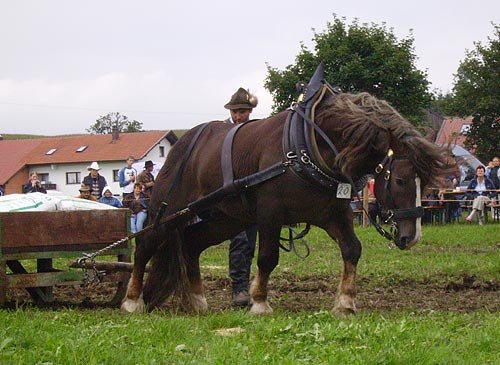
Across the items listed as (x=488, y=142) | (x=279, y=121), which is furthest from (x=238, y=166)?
(x=488, y=142)

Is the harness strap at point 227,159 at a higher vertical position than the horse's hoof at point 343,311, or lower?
higher

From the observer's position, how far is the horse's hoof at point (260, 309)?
6539 millimetres

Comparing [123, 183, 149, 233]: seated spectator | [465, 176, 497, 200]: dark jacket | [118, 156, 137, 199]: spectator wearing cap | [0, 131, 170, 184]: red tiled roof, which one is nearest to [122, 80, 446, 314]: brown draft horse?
[123, 183, 149, 233]: seated spectator

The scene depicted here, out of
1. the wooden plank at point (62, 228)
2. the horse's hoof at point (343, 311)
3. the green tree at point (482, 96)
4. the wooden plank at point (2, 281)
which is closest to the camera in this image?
the horse's hoof at point (343, 311)

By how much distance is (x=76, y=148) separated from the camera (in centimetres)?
6550

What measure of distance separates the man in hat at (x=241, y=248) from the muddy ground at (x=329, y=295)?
19cm

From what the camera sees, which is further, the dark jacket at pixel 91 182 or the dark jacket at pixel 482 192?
the dark jacket at pixel 482 192

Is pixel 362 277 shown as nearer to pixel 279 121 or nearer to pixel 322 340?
pixel 279 121

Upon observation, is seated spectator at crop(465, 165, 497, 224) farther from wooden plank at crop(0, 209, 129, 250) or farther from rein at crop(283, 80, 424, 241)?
rein at crop(283, 80, 424, 241)

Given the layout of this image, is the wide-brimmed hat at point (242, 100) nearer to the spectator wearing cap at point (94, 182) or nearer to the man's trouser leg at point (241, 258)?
the man's trouser leg at point (241, 258)

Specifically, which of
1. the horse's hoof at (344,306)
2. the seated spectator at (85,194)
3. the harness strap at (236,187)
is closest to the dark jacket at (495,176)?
the seated spectator at (85,194)

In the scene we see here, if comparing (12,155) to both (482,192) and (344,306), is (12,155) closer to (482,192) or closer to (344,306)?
(482,192)

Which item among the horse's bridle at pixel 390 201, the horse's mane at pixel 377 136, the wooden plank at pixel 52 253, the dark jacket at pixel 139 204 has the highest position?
the horse's mane at pixel 377 136

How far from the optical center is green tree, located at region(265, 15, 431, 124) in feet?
115
